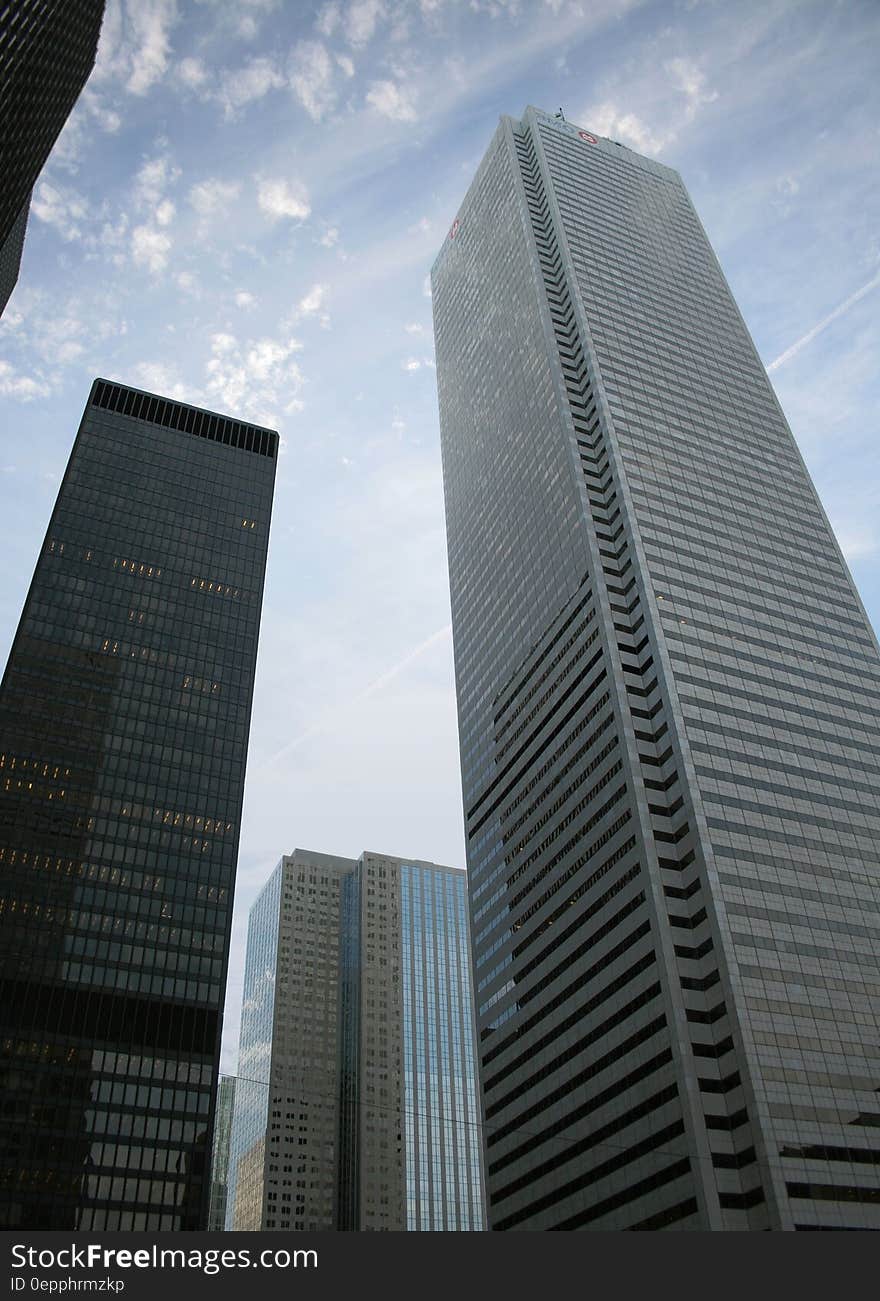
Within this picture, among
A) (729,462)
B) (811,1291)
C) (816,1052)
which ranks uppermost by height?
(729,462)

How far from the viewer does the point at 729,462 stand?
155750 millimetres

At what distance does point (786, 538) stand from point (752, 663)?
29.7m

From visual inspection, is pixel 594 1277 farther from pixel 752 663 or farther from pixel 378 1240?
pixel 752 663

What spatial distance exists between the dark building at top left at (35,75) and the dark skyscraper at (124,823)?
5510cm

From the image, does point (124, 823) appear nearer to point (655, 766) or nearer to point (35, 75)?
point (655, 766)

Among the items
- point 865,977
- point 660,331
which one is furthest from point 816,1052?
point 660,331

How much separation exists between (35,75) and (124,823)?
3169 inches

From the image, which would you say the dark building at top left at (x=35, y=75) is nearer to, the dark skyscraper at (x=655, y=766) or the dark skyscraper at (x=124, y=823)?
the dark skyscraper at (x=124, y=823)

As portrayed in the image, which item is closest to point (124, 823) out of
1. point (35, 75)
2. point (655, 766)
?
point (655, 766)

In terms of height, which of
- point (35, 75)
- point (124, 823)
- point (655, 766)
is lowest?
point (655, 766)

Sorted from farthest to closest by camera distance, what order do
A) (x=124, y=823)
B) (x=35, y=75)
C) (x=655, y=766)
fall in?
(x=124, y=823), (x=655, y=766), (x=35, y=75)

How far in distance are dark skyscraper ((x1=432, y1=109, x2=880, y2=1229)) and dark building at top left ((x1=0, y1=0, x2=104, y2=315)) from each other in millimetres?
77610

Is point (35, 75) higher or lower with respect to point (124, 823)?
higher

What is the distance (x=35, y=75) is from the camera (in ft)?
313
